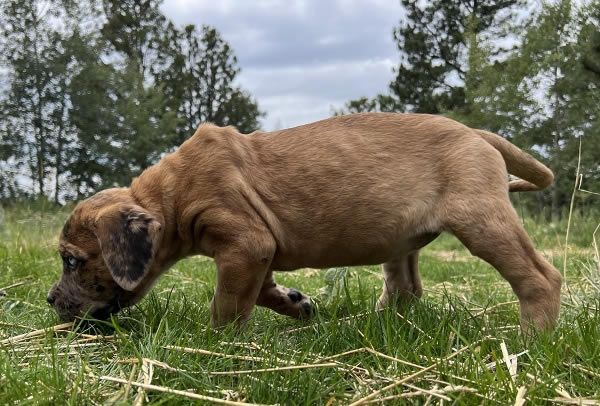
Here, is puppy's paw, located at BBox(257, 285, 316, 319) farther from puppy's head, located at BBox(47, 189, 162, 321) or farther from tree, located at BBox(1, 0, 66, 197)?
tree, located at BBox(1, 0, 66, 197)

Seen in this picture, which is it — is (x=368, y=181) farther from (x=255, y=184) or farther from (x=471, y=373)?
(x=471, y=373)

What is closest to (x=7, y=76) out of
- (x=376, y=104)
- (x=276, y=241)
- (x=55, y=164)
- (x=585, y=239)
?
(x=55, y=164)

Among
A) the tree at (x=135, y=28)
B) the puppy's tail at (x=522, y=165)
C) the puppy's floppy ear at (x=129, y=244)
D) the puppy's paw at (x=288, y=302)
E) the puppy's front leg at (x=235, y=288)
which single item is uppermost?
the tree at (x=135, y=28)

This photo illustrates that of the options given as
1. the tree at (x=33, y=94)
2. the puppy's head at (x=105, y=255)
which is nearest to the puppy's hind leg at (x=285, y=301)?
the puppy's head at (x=105, y=255)

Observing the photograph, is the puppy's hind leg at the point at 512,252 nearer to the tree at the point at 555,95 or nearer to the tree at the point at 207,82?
the tree at the point at 555,95

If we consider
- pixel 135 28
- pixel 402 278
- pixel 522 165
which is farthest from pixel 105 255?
pixel 135 28

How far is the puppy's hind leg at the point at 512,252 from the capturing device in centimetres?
300

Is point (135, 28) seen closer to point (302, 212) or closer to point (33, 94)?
point (33, 94)

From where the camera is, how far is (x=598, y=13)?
12.2 metres

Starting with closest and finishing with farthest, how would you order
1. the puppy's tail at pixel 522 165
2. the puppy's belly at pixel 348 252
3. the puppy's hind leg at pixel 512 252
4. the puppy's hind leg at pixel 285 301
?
the puppy's hind leg at pixel 512 252 < the puppy's belly at pixel 348 252 < the puppy's tail at pixel 522 165 < the puppy's hind leg at pixel 285 301

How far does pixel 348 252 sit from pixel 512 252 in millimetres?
897

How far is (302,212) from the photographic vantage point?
3293mm

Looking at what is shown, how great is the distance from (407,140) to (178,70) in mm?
35446

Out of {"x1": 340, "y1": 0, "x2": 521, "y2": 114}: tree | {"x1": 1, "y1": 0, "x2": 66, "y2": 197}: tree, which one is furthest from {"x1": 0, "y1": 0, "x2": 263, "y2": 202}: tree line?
{"x1": 340, "y1": 0, "x2": 521, "y2": 114}: tree
